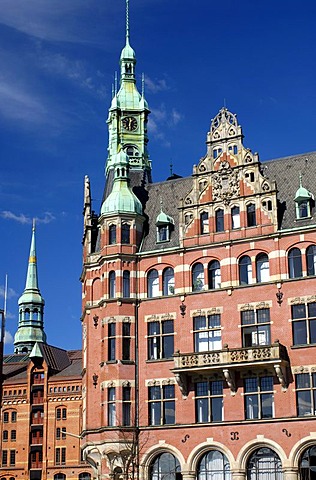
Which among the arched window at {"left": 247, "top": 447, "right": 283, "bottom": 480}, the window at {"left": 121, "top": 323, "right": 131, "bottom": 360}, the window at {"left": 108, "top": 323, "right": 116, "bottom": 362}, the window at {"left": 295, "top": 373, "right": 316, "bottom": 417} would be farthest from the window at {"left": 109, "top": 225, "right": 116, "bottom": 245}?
the arched window at {"left": 247, "top": 447, "right": 283, "bottom": 480}

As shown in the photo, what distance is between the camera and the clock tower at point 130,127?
7244 cm

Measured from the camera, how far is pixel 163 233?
6506cm

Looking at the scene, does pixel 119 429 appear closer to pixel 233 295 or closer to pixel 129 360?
pixel 129 360

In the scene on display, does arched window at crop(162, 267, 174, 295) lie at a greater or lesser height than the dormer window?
lesser

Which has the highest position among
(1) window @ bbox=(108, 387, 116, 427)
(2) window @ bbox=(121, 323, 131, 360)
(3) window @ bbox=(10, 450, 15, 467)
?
(2) window @ bbox=(121, 323, 131, 360)

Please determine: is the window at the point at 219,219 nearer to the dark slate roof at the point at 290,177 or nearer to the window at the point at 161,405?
the dark slate roof at the point at 290,177

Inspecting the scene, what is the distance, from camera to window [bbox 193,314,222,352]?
60.2 metres

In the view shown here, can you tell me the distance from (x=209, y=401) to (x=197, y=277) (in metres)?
8.95

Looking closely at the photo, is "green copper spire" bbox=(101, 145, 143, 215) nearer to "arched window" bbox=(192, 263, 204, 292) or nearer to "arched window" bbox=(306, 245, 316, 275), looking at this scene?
"arched window" bbox=(192, 263, 204, 292)

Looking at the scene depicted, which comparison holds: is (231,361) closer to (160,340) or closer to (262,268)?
(160,340)

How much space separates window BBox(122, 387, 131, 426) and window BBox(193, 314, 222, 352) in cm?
570

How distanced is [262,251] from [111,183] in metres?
15.8

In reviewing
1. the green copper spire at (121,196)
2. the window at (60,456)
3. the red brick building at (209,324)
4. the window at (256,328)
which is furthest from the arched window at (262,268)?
the window at (60,456)

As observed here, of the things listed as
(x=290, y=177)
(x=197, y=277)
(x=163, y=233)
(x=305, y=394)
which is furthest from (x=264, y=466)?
(x=290, y=177)
